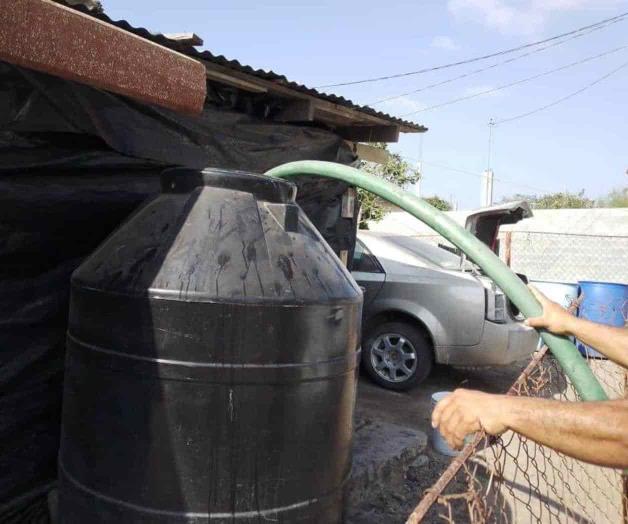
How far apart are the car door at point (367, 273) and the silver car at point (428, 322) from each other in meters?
0.01

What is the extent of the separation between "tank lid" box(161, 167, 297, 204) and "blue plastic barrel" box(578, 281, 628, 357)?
24.1 ft

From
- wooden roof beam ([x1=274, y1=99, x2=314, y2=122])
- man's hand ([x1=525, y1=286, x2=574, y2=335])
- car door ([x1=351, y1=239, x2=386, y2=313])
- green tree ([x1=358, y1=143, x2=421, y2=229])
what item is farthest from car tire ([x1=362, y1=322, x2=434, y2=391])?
green tree ([x1=358, y1=143, x2=421, y2=229])

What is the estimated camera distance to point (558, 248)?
12586 millimetres

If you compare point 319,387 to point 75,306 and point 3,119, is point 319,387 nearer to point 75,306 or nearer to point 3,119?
point 75,306

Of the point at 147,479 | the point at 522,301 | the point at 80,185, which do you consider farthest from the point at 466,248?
the point at 80,185

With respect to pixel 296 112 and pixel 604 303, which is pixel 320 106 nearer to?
pixel 296 112

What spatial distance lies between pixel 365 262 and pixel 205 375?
17.1ft

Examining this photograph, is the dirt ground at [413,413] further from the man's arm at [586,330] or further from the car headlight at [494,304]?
the man's arm at [586,330]

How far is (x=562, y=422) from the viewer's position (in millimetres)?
1451

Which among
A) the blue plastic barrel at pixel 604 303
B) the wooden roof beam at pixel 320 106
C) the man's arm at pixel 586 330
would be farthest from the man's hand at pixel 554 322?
the blue plastic barrel at pixel 604 303

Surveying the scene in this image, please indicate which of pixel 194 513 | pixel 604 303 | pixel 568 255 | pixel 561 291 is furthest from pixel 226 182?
pixel 568 255

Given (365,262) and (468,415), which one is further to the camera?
(365,262)

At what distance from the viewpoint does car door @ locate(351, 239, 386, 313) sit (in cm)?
702

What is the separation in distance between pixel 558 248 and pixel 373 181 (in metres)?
11.2
